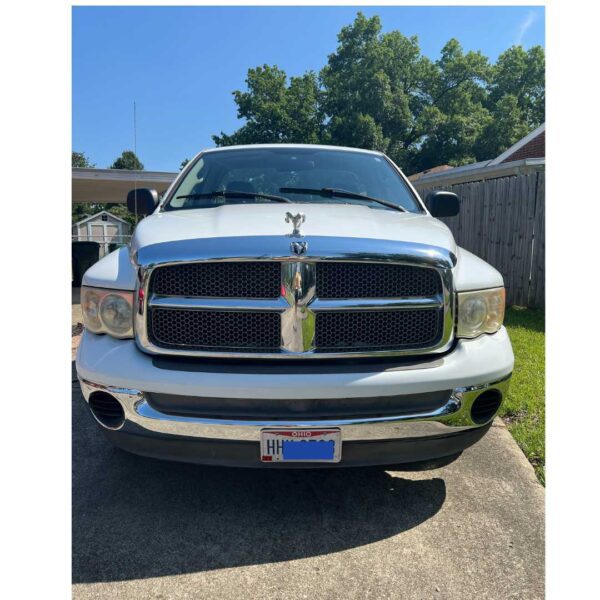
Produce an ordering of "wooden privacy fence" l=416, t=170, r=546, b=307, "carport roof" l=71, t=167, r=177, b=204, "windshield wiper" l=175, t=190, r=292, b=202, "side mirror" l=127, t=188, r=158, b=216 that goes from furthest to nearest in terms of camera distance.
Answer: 1. "carport roof" l=71, t=167, r=177, b=204
2. "wooden privacy fence" l=416, t=170, r=546, b=307
3. "side mirror" l=127, t=188, r=158, b=216
4. "windshield wiper" l=175, t=190, r=292, b=202

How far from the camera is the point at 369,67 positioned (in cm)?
3509

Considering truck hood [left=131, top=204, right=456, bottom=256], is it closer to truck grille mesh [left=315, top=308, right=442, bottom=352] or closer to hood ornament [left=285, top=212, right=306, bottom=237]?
hood ornament [left=285, top=212, right=306, bottom=237]

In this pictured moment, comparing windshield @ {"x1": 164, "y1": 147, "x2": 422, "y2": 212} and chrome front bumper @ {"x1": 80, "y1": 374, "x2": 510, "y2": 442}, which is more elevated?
windshield @ {"x1": 164, "y1": 147, "x2": 422, "y2": 212}

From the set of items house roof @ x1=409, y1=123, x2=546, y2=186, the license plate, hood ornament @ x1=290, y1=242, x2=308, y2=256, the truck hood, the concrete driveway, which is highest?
house roof @ x1=409, y1=123, x2=546, y2=186

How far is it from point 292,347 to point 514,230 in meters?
6.95

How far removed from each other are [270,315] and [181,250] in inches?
19.2

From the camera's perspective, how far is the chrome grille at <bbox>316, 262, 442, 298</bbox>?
2.23 metres

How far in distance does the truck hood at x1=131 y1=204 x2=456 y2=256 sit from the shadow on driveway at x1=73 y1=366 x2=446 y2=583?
1.33 m

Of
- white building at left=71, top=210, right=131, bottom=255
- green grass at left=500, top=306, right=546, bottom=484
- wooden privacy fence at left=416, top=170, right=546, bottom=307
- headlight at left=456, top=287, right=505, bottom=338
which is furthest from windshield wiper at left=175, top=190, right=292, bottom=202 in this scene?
white building at left=71, top=210, right=131, bottom=255

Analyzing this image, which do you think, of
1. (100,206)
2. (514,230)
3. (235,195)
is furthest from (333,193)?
(100,206)

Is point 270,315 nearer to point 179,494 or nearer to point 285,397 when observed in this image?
point 285,397

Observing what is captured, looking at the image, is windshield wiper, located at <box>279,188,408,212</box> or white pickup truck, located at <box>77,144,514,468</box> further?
windshield wiper, located at <box>279,188,408,212</box>

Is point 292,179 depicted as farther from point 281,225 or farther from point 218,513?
point 218,513

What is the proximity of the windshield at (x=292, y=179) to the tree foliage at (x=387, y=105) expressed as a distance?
29.2 m
